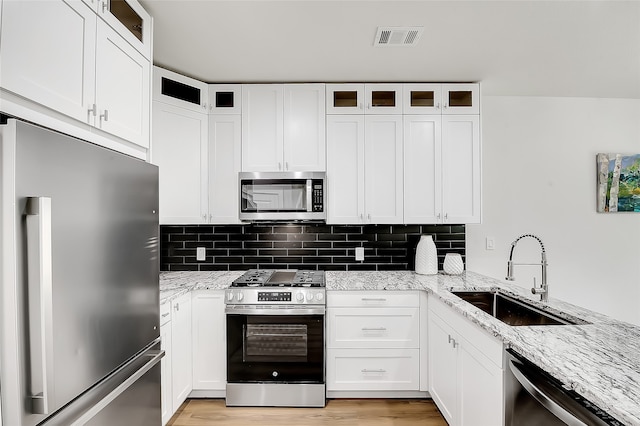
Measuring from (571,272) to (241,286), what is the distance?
10.2ft

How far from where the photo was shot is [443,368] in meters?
2.20

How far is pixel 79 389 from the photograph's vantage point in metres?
1.10

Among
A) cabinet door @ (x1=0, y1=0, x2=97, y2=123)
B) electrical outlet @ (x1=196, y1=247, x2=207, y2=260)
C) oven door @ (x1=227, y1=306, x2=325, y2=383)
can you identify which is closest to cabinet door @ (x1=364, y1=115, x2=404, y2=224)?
oven door @ (x1=227, y1=306, x2=325, y2=383)

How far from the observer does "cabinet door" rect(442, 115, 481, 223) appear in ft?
9.40

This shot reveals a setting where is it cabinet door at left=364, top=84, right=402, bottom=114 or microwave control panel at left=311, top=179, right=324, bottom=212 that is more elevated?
cabinet door at left=364, top=84, right=402, bottom=114

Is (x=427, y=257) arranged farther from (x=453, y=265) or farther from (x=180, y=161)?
(x=180, y=161)

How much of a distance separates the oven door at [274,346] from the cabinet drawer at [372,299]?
0.57 ft

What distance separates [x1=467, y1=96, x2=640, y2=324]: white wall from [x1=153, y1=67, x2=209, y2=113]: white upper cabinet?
8.60ft

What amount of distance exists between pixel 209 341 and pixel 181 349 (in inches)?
9.0

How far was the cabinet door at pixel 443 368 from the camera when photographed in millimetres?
2021

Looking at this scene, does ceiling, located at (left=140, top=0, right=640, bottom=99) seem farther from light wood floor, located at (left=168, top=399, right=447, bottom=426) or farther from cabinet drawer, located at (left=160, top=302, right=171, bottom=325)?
light wood floor, located at (left=168, top=399, right=447, bottom=426)

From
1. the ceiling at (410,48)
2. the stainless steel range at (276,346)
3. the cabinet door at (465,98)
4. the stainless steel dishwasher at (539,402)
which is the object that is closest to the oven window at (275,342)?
the stainless steel range at (276,346)

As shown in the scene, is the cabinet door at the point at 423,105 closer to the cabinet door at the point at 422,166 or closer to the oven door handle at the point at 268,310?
the cabinet door at the point at 422,166

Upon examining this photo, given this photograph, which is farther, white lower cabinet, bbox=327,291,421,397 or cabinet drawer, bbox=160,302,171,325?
white lower cabinet, bbox=327,291,421,397
